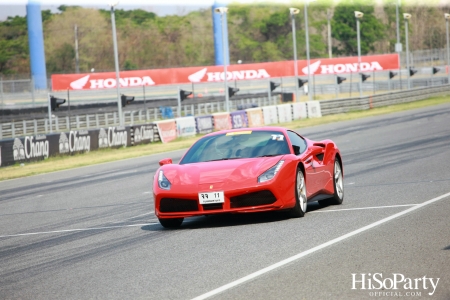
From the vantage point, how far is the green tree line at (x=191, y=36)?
10344 centimetres

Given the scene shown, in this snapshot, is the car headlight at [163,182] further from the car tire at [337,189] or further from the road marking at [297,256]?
the car tire at [337,189]

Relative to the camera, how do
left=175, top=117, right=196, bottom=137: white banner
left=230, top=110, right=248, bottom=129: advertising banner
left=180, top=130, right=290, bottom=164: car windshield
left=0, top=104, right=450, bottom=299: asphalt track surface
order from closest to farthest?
1. left=0, top=104, right=450, bottom=299: asphalt track surface
2. left=180, top=130, right=290, bottom=164: car windshield
3. left=175, top=117, right=196, bottom=137: white banner
4. left=230, top=110, right=248, bottom=129: advertising banner

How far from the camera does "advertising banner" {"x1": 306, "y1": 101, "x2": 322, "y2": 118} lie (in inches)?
1831

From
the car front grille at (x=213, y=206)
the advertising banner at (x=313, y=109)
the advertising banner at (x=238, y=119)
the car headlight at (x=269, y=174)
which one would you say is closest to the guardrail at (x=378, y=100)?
the advertising banner at (x=313, y=109)

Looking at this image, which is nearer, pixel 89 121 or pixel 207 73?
pixel 89 121

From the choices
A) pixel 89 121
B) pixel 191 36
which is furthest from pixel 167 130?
pixel 191 36

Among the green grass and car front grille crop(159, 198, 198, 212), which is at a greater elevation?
car front grille crop(159, 198, 198, 212)

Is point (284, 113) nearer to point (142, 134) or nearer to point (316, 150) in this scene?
point (142, 134)

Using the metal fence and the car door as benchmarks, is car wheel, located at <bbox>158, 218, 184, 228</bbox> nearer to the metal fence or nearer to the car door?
the car door

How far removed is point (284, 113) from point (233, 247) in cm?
3582

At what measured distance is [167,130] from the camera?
36.0m

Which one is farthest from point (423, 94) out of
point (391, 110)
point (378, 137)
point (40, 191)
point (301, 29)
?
point (301, 29)

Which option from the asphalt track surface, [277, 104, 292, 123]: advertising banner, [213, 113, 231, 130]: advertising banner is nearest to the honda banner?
[277, 104, 292, 123]: advertising banner

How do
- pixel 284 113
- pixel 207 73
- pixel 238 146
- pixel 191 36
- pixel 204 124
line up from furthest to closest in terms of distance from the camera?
1. pixel 191 36
2. pixel 207 73
3. pixel 284 113
4. pixel 204 124
5. pixel 238 146
